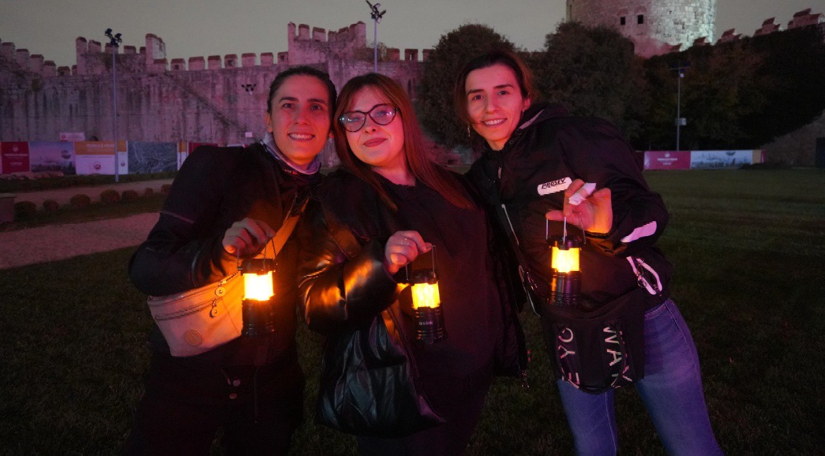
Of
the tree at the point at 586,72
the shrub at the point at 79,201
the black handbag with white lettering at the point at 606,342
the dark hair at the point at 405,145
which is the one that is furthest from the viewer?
the tree at the point at 586,72

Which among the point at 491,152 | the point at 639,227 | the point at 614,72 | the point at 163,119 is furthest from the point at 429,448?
the point at 163,119

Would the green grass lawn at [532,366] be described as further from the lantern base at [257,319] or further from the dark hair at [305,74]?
the dark hair at [305,74]

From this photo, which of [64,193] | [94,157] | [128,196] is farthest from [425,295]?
[94,157]

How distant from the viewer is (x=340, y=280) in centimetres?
174

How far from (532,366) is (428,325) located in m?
3.04

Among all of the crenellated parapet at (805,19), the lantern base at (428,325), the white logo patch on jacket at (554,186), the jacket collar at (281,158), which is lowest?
the lantern base at (428,325)

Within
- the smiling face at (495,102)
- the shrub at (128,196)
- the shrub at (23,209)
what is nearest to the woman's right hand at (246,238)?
the smiling face at (495,102)

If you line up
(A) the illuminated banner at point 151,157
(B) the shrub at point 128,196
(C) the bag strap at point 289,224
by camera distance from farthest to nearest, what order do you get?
(A) the illuminated banner at point 151,157, (B) the shrub at point 128,196, (C) the bag strap at point 289,224

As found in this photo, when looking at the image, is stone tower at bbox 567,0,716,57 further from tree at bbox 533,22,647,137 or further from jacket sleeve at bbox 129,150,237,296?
jacket sleeve at bbox 129,150,237,296

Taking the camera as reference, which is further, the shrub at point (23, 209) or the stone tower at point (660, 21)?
the stone tower at point (660, 21)

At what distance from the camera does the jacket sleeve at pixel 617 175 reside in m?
1.86

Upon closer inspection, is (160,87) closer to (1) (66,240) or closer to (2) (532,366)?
(1) (66,240)

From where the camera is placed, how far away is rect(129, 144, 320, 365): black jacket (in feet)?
5.97

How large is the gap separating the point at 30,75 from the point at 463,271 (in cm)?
5326
